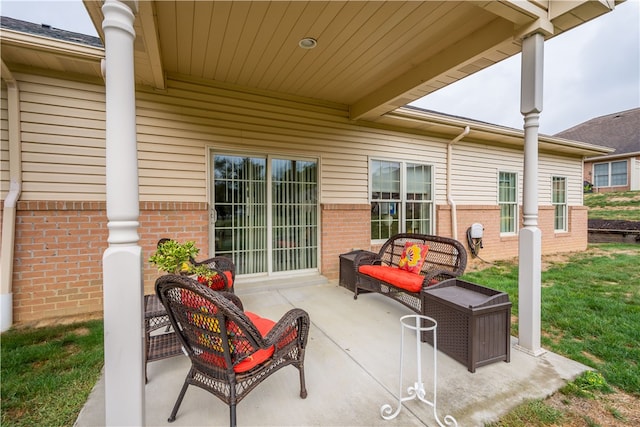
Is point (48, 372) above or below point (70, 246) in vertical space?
below

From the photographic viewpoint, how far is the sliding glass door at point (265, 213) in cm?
443

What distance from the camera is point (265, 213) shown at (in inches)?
184

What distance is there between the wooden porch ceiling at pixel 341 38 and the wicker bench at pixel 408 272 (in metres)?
2.15

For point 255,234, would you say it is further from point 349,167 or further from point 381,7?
point 381,7

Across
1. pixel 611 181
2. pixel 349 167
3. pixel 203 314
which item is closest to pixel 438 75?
pixel 349 167

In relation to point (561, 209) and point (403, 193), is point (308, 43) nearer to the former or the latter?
point (403, 193)

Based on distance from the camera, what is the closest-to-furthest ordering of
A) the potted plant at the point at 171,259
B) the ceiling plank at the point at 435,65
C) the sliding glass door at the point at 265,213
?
1. the potted plant at the point at 171,259
2. the ceiling plank at the point at 435,65
3. the sliding glass door at the point at 265,213

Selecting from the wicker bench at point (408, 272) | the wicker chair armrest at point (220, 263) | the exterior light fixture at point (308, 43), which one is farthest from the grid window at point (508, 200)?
the wicker chair armrest at point (220, 263)

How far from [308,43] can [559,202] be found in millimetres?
8912

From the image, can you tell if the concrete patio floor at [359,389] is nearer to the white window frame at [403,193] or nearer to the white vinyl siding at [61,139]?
the white vinyl siding at [61,139]

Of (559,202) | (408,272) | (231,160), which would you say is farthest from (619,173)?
(231,160)

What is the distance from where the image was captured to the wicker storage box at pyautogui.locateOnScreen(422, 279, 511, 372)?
230cm

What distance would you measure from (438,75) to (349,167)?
2.19m

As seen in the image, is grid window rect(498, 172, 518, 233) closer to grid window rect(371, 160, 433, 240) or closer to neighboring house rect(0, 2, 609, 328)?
neighboring house rect(0, 2, 609, 328)
